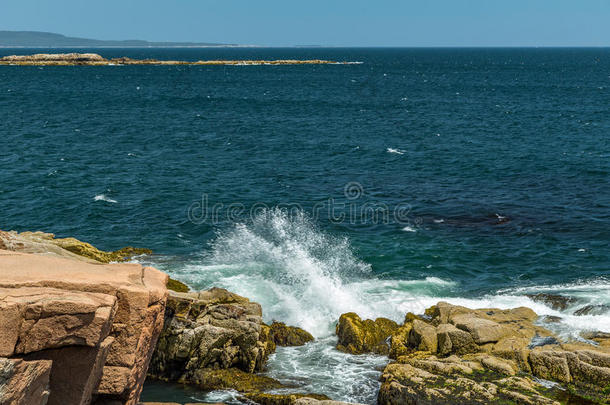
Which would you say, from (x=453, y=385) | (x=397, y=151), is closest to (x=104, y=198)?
(x=397, y=151)

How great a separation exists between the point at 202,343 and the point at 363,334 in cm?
692

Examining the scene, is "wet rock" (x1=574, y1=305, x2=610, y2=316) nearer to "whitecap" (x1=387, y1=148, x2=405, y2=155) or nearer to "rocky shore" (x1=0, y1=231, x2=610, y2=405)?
"rocky shore" (x1=0, y1=231, x2=610, y2=405)

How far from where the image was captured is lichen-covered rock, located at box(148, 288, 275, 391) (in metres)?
21.4

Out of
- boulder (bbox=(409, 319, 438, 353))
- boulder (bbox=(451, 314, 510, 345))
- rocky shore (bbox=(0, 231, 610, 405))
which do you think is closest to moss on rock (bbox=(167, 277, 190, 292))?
rocky shore (bbox=(0, 231, 610, 405))

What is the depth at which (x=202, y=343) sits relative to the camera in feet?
70.9

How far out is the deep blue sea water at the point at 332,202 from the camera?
30953mm

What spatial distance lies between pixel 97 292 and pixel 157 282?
88.0 inches

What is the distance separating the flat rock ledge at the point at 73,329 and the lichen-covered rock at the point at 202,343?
5.72m

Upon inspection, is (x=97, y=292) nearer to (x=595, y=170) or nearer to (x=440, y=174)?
(x=440, y=174)

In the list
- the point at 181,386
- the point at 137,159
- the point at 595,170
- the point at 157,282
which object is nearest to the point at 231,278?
the point at 181,386

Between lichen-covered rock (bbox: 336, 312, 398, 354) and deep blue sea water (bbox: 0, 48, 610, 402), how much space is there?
88cm

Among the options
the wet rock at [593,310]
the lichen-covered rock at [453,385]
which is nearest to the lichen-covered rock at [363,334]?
the lichen-covered rock at [453,385]

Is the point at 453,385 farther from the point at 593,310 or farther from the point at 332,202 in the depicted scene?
the point at 332,202

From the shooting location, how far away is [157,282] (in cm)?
1566
